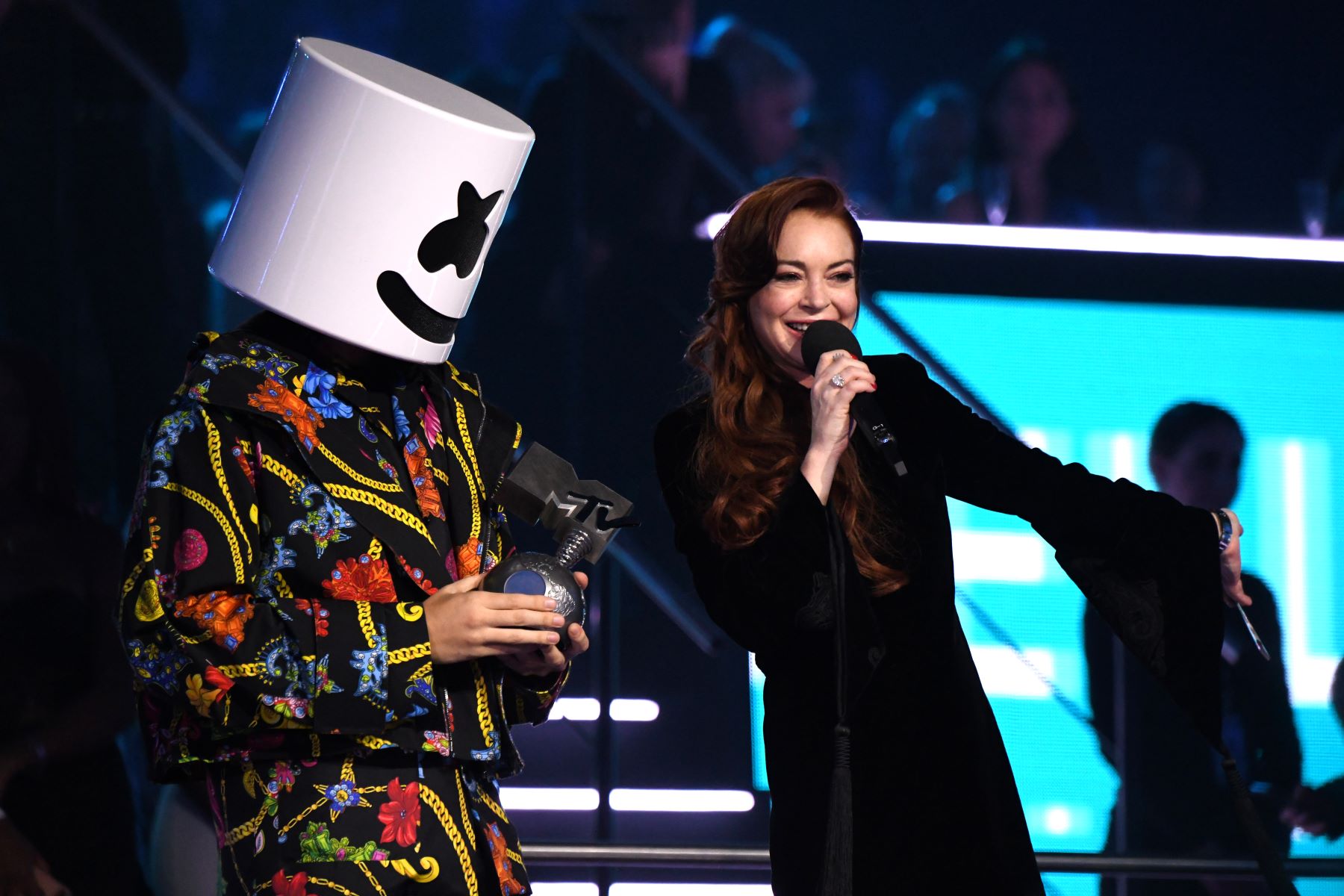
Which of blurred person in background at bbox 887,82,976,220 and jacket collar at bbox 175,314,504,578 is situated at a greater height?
blurred person in background at bbox 887,82,976,220

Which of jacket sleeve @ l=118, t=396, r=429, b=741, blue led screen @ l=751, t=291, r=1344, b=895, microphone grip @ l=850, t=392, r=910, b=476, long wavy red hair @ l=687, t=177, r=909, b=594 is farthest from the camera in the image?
blue led screen @ l=751, t=291, r=1344, b=895

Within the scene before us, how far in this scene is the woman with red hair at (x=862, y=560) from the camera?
1528mm

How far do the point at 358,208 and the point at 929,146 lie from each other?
196cm

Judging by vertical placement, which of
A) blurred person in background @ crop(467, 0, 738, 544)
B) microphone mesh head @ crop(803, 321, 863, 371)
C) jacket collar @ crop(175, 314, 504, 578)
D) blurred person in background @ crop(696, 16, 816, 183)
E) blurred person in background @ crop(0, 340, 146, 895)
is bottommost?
blurred person in background @ crop(0, 340, 146, 895)

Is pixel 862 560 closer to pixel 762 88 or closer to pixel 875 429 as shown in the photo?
pixel 875 429

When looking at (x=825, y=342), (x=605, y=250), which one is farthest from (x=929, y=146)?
(x=825, y=342)

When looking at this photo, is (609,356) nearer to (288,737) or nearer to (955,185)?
(955,185)

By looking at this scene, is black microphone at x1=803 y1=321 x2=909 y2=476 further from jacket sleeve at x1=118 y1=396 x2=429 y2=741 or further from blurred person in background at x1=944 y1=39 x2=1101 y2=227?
blurred person in background at x1=944 y1=39 x2=1101 y2=227

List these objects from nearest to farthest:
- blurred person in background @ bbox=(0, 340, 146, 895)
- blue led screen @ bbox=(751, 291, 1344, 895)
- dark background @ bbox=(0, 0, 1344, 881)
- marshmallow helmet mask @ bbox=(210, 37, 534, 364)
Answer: marshmallow helmet mask @ bbox=(210, 37, 534, 364), blurred person in background @ bbox=(0, 340, 146, 895), dark background @ bbox=(0, 0, 1344, 881), blue led screen @ bbox=(751, 291, 1344, 895)

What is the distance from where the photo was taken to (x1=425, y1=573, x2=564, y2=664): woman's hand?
1.16 m

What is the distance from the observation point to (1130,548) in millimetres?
1654

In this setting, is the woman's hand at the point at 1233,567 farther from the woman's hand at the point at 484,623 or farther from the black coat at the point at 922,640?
the woman's hand at the point at 484,623

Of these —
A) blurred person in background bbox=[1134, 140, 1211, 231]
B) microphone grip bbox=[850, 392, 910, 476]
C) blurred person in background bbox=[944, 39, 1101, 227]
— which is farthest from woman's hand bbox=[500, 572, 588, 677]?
blurred person in background bbox=[1134, 140, 1211, 231]

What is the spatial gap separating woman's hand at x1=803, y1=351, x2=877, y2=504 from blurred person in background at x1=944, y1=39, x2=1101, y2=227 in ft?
5.16
